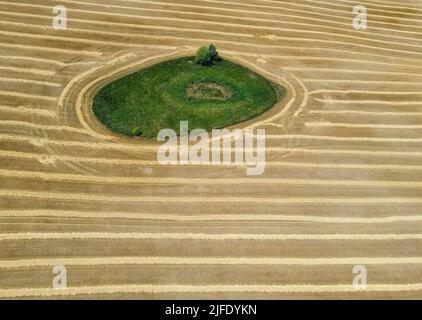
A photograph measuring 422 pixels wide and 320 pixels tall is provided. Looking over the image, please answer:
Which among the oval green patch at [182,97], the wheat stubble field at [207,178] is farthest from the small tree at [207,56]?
the wheat stubble field at [207,178]

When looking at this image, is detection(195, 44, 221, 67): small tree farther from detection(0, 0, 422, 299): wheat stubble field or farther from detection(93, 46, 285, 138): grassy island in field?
detection(0, 0, 422, 299): wheat stubble field

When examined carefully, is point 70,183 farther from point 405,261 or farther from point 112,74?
point 405,261

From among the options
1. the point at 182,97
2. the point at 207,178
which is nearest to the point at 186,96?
the point at 182,97

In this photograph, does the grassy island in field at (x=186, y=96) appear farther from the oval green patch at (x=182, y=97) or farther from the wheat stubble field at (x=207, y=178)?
the wheat stubble field at (x=207, y=178)

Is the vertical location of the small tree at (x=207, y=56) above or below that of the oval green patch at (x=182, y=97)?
above

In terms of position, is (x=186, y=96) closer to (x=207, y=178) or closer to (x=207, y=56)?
→ (x=207, y=56)

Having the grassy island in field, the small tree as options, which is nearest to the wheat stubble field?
the grassy island in field
